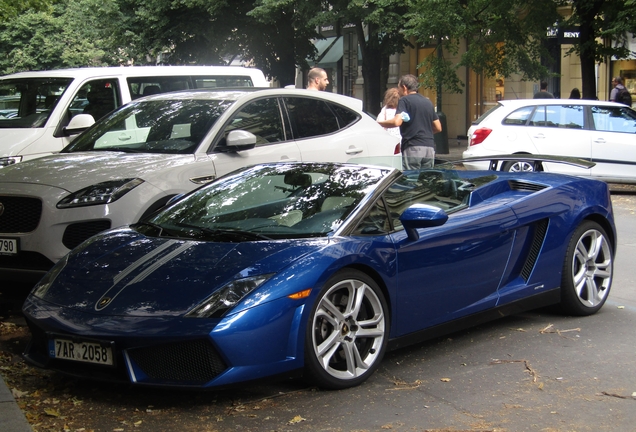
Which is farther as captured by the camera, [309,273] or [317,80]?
[317,80]

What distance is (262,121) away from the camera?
882 cm

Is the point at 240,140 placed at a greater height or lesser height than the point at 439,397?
greater

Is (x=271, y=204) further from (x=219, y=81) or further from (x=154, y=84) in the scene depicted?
(x=219, y=81)

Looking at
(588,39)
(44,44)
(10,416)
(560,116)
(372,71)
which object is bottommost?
(10,416)

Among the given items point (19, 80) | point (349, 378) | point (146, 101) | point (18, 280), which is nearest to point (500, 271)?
point (349, 378)

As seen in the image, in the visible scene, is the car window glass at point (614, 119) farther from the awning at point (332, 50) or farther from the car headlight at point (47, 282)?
the awning at point (332, 50)

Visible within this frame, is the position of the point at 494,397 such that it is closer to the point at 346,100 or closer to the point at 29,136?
the point at 346,100

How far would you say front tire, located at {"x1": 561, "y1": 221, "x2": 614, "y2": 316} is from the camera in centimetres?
660

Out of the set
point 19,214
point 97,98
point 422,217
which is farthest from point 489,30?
point 422,217

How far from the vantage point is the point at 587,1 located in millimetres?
19500

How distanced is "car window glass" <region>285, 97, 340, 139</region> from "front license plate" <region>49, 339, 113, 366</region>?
15.0ft

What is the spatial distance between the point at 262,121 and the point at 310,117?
28.1 inches

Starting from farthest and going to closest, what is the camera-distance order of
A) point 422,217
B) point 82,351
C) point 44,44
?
1. point 44,44
2. point 422,217
3. point 82,351

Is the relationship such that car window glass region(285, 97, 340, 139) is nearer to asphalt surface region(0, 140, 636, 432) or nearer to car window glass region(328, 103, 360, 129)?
car window glass region(328, 103, 360, 129)
